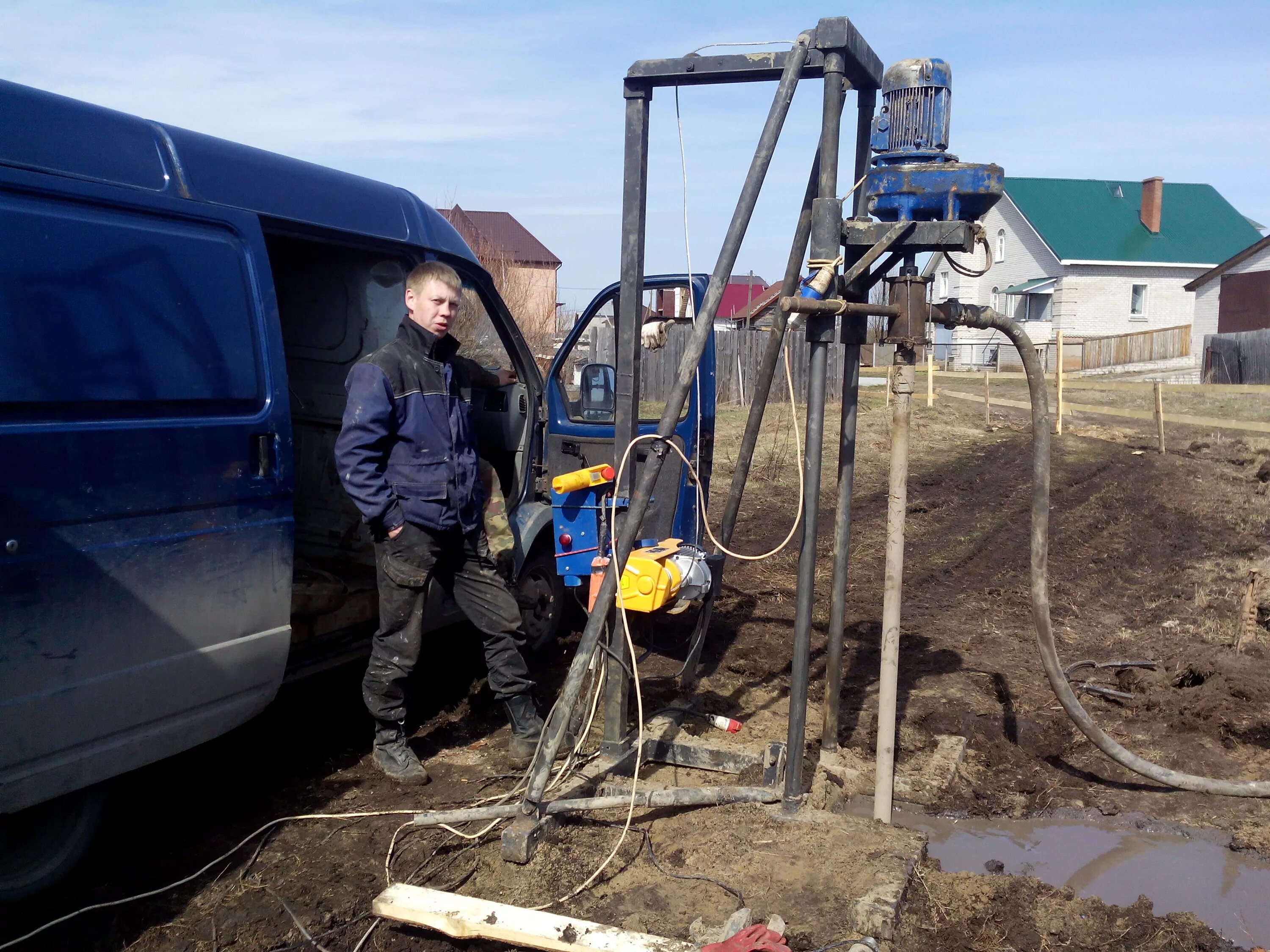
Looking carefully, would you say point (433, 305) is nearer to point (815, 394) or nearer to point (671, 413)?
point (671, 413)

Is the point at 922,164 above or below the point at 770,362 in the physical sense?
above

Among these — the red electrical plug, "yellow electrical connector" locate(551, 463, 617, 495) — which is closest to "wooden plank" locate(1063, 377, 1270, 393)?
the red electrical plug

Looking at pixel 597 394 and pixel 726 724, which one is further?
pixel 597 394

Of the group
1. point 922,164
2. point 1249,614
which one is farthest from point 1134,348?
point 922,164

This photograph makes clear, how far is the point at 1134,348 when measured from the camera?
3572 centimetres

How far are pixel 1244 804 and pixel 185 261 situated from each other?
4749mm

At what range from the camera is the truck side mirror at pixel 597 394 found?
598cm

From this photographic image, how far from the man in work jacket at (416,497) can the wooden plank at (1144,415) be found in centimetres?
1591

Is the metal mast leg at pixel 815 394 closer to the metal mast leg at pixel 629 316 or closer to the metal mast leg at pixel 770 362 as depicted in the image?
the metal mast leg at pixel 770 362

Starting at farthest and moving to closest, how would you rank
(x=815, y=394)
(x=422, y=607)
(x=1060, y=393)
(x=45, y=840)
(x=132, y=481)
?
1. (x=1060, y=393)
2. (x=422, y=607)
3. (x=815, y=394)
4. (x=45, y=840)
5. (x=132, y=481)

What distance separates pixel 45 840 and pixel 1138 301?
140ft

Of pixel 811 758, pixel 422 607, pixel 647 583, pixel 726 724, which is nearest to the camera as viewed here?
pixel 422 607

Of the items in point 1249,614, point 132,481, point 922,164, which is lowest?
point 1249,614

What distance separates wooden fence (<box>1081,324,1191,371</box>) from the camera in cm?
3534
